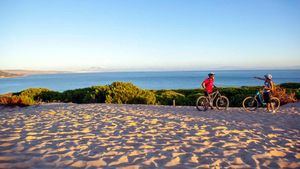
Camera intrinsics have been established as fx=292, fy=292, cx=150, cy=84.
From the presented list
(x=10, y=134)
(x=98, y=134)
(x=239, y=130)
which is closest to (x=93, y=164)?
(x=98, y=134)

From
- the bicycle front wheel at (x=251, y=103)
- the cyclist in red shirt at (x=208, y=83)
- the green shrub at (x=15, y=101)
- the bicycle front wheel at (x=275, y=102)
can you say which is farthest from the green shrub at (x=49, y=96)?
the bicycle front wheel at (x=275, y=102)

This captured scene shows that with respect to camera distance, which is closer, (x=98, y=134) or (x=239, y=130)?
(x=98, y=134)

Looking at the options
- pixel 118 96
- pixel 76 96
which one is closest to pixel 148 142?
pixel 118 96

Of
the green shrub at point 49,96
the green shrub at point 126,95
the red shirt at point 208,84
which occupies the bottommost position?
the green shrub at point 49,96

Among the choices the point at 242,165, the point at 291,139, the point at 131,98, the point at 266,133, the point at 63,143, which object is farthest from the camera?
the point at 131,98

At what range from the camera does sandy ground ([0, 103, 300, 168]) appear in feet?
17.6

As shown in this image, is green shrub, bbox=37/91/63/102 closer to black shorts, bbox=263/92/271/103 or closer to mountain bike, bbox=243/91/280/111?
mountain bike, bbox=243/91/280/111

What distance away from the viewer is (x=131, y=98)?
1859 cm

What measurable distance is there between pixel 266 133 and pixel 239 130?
72 cm

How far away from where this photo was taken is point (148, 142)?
22.2 feet

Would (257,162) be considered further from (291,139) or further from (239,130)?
(239,130)

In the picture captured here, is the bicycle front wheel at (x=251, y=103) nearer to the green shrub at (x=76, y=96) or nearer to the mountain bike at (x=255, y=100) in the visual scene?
the mountain bike at (x=255, y=100)

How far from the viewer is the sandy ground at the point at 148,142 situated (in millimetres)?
5359

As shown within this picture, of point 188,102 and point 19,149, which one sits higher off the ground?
point 19,149
